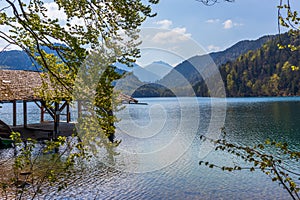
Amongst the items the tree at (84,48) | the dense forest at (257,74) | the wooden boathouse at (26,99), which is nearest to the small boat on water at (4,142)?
the wooden boathouse at (26,99)

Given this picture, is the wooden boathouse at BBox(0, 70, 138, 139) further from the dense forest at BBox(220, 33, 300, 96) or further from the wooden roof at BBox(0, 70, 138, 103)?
the dense forest at BBox(220, 33, 300, 96)

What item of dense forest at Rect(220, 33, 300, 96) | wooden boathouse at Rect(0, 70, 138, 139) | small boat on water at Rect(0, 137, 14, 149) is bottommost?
small boat on water at Rect(0, 137, 14, 149)

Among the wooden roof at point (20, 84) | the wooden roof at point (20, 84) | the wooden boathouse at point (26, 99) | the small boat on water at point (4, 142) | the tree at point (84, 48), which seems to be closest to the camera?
the tree at point (84, 48)

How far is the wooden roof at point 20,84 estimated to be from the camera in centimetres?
1381

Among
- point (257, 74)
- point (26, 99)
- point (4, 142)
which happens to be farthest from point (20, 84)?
point (257, 74)

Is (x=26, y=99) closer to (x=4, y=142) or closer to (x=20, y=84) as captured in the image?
(x=20, y=84)

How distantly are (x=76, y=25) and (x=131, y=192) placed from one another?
6418mm

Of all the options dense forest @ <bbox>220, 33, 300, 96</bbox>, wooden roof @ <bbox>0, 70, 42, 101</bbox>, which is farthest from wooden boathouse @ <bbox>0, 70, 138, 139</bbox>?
dense forest @ <bbox>220, 33, 300, 96</bbox>

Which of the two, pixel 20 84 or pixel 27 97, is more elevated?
pixel 20 84

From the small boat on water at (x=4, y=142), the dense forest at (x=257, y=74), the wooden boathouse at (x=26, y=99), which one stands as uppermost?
the dense forest at (x=257, y=74)

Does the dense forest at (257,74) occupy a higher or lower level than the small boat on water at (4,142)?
higher

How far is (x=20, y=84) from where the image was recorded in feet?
49.4

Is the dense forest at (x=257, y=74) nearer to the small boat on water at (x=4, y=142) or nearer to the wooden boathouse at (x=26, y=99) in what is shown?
the wooden boathouse at (x=26, y=99)

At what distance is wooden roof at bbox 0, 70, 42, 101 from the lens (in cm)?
1381
